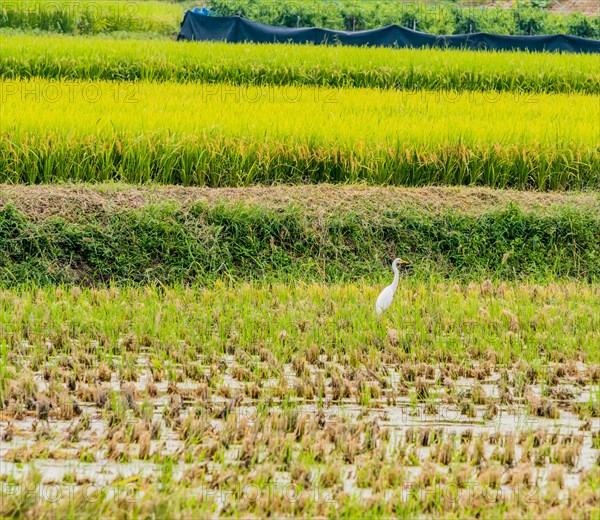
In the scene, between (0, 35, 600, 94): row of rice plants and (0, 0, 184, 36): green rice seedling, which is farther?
(0, 0, 184, 36): green rice seedling

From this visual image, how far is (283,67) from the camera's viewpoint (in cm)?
1212

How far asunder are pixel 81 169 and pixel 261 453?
4.25 m

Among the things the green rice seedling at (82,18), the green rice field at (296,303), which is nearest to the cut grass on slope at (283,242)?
the green rice field at (296,303)

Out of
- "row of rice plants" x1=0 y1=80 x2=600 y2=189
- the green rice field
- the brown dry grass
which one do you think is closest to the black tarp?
the green rice field

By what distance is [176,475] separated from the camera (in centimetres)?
324

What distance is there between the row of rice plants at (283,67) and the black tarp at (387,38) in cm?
414

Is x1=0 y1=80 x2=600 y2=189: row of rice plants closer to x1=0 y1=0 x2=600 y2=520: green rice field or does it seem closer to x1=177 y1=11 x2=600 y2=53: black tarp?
x1=0 y1=0 x2=600 y2=520: green rice field

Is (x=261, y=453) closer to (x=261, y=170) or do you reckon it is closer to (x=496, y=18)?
(x=261, y=170)

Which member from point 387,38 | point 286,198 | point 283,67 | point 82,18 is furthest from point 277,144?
point 82,18

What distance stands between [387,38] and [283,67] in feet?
18.6

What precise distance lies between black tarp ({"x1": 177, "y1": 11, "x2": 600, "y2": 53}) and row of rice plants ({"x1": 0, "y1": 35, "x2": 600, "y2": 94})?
13.6ft

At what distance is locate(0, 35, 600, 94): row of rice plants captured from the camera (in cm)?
1179

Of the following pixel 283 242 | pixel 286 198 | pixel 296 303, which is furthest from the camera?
pixel 286 198

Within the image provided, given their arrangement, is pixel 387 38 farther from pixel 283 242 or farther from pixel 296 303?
pixel 296 303
